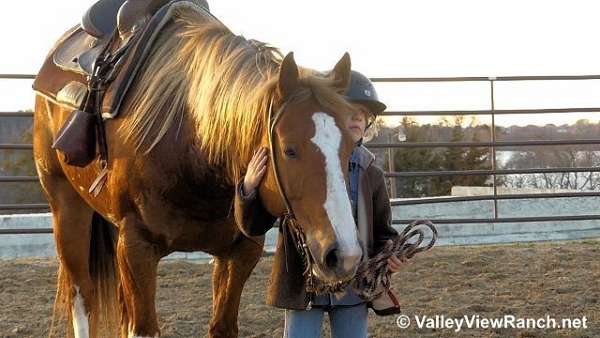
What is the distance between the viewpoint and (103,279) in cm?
341

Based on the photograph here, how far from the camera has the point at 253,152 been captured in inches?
77.3

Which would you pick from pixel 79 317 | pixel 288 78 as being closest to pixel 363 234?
pixel 288 78

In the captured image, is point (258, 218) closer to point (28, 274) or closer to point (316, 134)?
point (316, 134)

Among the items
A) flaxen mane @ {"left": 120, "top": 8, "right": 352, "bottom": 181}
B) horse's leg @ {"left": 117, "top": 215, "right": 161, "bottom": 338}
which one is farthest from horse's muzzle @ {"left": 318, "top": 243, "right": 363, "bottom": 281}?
horse's leg @ {"left": 117, "top": 215, "right": 161, "bottom": 338}

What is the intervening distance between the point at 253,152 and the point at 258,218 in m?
0.18

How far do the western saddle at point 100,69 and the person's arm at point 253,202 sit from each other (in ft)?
2.68

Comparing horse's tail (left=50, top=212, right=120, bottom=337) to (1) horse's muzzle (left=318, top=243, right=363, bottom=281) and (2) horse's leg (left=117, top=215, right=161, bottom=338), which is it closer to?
(2) horse's leg (left=117, top=215, right=161, bottom=338)

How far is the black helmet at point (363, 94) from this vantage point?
2.23 metres

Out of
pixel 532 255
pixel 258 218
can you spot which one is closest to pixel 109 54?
pixel 258 218

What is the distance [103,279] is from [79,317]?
0.20 meters

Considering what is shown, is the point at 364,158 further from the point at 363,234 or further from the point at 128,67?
the point at 128,67

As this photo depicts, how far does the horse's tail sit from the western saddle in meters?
0.68

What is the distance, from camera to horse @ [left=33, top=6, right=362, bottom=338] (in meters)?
1.74

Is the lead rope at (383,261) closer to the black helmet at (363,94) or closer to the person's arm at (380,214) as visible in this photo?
the person's arm at (380,214)
